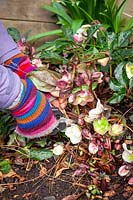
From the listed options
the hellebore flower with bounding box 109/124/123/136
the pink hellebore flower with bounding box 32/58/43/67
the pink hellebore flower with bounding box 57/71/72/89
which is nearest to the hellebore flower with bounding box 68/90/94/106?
the pink hellebore flower with bounding box 57/71/72/89

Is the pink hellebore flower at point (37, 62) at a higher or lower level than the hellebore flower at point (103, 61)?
higher

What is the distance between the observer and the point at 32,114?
1838 mm

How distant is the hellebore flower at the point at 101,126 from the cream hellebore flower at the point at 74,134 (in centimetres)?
7

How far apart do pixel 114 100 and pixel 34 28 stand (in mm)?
750

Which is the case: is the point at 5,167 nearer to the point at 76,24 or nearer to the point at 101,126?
→ the point at 101,126

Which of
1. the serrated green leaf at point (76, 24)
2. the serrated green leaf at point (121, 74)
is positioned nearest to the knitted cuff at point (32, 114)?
the serrated green leaf at point (121, 74)

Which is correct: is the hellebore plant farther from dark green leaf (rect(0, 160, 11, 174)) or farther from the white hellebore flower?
dark green leaf (rect(0, 160, 11, 174))

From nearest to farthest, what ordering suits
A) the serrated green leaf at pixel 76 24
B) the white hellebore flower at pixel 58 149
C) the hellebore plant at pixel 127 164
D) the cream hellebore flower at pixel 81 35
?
the hellebore plant at pixel 127 164
the white hellebore flower at pixel 58 149
the cream hellebore flower at pixel 81 35
the serrated green leaf at pixel 76 24

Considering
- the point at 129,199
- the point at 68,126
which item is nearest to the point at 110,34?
the point at 68,126

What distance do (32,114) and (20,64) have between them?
308 mm

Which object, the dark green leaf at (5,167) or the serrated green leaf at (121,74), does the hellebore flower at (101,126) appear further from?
the dark green leaf at (5,167)

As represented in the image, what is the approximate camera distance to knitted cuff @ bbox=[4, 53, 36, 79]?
2042mm

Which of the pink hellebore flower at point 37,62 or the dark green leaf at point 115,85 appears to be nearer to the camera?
the dark green leaf at point 115,85

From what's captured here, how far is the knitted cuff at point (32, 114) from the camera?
1.81m
